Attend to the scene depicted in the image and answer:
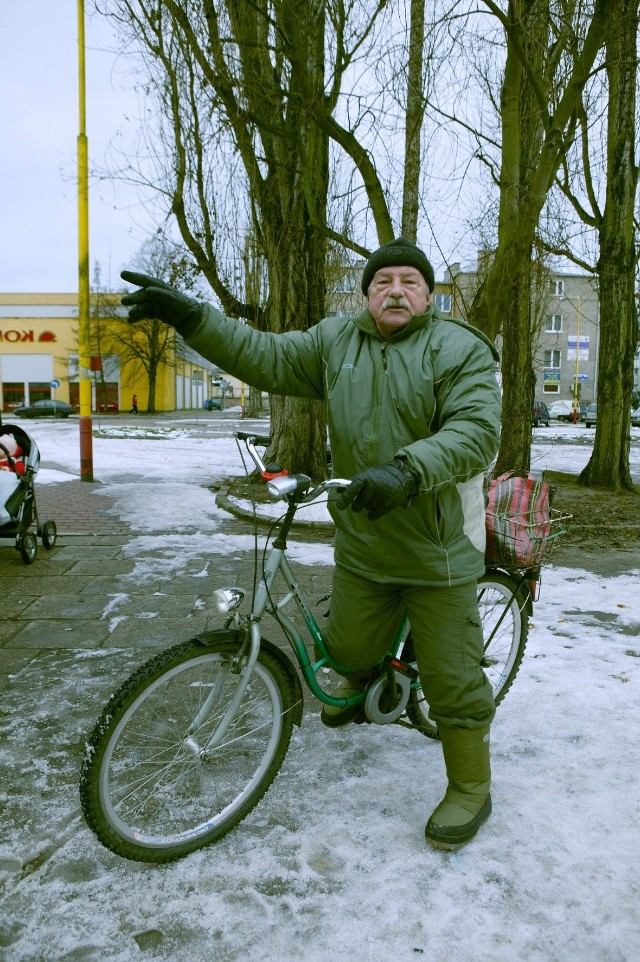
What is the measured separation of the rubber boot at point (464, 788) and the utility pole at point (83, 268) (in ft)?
Result: 35.2

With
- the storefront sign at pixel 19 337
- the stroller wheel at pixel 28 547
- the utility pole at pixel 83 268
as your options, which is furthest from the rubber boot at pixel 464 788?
the storefront sign at pixel 19 337

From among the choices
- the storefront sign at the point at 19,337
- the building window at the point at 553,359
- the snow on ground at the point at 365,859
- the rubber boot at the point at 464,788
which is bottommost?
the snow on ground at the point at 365,859

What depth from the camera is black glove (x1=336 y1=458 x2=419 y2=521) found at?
6.79ft

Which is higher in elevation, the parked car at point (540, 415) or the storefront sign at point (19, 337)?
the storefront sign at point (19, 337)

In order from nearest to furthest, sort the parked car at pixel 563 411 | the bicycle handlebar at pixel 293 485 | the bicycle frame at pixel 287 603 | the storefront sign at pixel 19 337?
1. the bicycle handlebar at pixel 293 485
2. the bicycle frame at pixel 287 603
3. the parked car at pixel 563 411
4. the storefront sign at pixel 19 337

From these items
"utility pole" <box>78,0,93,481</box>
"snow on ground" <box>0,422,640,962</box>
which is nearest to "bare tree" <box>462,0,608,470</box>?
"snow on ground" <box>0,422,640,962</box>

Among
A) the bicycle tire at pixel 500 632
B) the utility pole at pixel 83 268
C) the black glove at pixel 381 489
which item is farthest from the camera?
the utility pole at pixel 83 268

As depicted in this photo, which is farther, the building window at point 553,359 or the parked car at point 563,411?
the building window at point 553,359

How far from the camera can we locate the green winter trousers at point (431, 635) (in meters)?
2.61

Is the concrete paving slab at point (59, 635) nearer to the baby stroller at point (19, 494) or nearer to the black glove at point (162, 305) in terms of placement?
the baby stroller at point (19, 494)

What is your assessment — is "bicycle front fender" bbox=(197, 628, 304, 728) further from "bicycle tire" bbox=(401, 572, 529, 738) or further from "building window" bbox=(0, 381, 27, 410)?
"building window" bbox=(0, 381, 27, 410)

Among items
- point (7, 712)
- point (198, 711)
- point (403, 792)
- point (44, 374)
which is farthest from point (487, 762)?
point (44, 374)

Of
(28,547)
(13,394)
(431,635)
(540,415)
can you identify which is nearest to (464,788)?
(431,635)

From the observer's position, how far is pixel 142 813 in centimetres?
275
